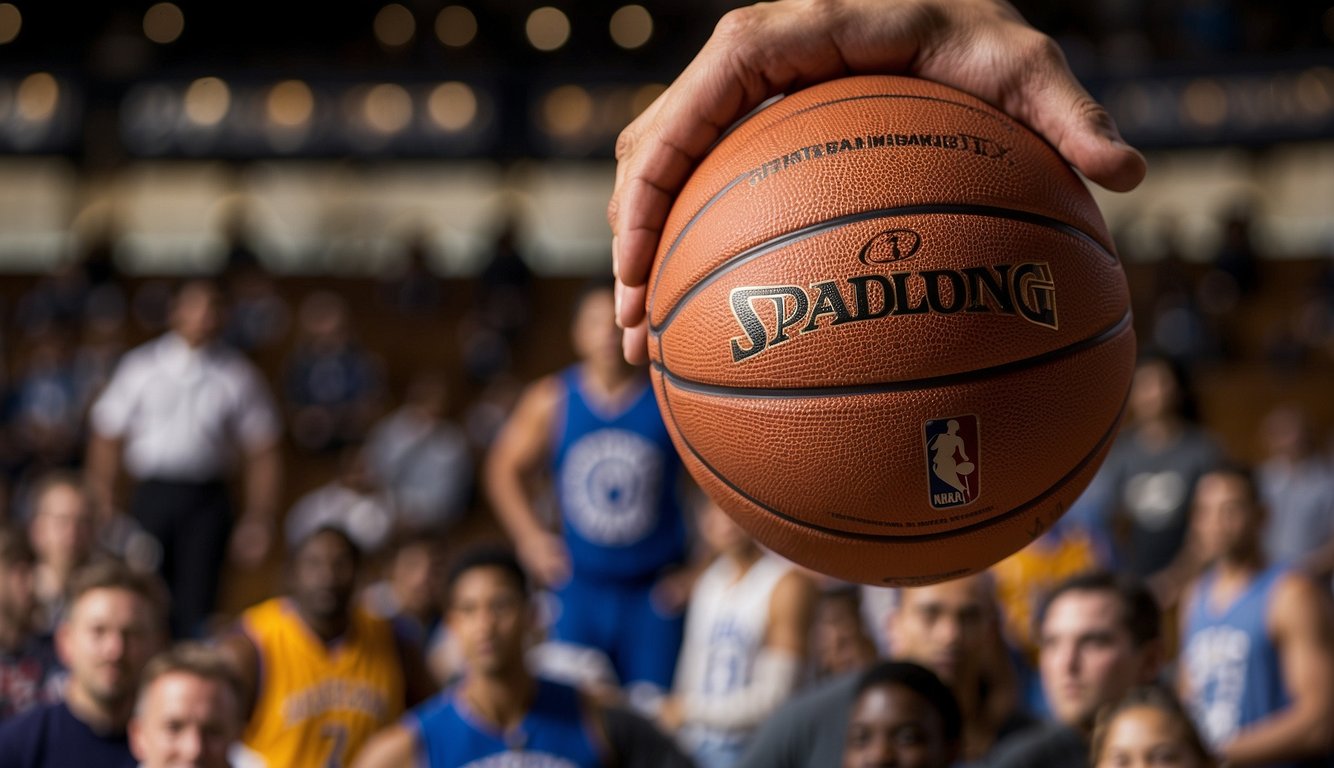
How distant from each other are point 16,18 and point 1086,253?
66.2ft

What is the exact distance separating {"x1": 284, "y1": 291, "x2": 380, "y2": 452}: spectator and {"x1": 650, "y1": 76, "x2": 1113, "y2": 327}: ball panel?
37.1ft

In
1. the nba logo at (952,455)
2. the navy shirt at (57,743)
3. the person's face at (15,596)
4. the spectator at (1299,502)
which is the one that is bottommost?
the spectator at (1299,502)

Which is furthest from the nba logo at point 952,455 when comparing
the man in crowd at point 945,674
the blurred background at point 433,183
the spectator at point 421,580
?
the blurred background at point 433,183

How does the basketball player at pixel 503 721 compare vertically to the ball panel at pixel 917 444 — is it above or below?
below

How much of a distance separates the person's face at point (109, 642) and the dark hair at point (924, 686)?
1.89 m

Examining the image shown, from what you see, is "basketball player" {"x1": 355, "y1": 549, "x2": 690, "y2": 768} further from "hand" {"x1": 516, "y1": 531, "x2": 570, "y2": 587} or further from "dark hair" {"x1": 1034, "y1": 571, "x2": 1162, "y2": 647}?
"hand" {"x1": 516, "y1": 531, "x2": 570, "y2": 587}

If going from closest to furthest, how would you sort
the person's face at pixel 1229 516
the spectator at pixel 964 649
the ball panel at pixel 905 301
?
1. the ball panel at pixel 905 301
2. the spectator at pixel 964 649
3. the person's face at pixel 1229 516

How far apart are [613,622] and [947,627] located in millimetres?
1868

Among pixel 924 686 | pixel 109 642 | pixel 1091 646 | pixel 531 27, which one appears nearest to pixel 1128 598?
pixel 1091 646

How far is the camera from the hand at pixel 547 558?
5.46 m

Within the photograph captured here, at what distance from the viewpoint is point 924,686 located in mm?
3092

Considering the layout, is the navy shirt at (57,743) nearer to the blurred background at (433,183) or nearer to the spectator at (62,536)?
the spectator at (62,536)

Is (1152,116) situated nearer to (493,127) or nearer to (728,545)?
(493,127)

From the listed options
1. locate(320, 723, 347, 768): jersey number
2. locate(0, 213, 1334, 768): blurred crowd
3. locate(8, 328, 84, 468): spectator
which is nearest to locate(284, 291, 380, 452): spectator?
locate(8, 328, 84, 468): spectator
